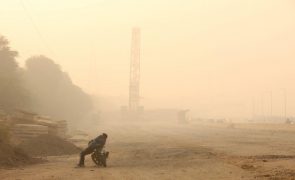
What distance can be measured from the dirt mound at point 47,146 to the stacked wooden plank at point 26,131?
76 cm

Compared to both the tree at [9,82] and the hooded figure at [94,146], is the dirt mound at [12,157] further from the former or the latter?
the tree at [9,82]

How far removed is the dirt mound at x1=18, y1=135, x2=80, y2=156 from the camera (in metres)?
30.7

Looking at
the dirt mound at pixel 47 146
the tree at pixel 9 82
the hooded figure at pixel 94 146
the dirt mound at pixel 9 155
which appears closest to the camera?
the hooded figure at pixel 94 146

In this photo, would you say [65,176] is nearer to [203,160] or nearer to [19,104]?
[203,160]

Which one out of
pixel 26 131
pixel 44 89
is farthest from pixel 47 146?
pixel 44 89

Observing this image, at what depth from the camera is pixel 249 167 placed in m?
19.9

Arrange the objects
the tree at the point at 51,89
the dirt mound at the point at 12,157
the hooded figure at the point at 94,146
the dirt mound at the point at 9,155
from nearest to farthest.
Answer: the hooded figure at the point at 94,146 → the dirt mound at the point at 12,157 → the dirt mound at the point at 9,155 → the tree at the point at 51,89

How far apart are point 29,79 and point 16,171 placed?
7122 cm

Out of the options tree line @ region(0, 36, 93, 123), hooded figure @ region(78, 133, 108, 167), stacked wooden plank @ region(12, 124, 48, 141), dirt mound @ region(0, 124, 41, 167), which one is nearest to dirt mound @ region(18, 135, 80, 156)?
stacked wooden plank @ region(12, 124, 48, 141)

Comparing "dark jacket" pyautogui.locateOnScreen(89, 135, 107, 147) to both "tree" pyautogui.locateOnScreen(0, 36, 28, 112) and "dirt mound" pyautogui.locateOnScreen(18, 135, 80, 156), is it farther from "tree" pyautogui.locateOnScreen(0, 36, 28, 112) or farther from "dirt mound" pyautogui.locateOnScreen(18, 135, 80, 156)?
"tree" pyautogui.locateOnScreen(0, 36, 28, 112)

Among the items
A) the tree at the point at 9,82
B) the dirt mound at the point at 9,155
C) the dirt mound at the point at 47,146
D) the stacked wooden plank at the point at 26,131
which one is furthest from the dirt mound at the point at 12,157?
the tree at the point at 9,82

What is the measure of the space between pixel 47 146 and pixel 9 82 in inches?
1070

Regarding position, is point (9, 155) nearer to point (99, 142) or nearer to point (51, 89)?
point (99, 142)

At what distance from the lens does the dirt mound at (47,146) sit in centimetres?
3069
